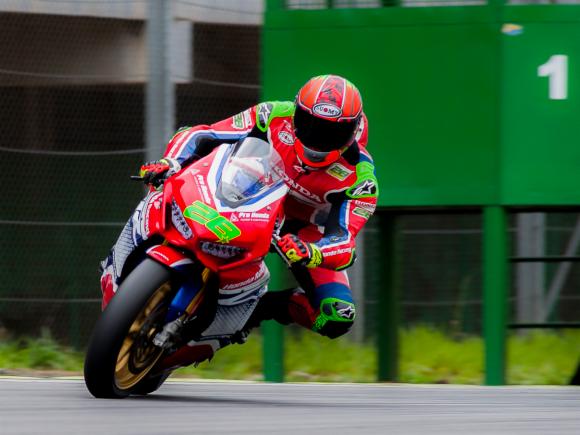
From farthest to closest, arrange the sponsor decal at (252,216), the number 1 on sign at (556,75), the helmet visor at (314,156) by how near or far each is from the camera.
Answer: the number 1 on sign at (556,75) < the helmet visor at (314,156) < the sponsor decal at (252,216)

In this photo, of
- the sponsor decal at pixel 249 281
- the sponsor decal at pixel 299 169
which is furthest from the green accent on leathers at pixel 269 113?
the sponsor decal at pixel 249 281

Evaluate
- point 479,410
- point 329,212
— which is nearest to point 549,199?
point 329,212

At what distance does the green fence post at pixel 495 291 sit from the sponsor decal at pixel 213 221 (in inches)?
103

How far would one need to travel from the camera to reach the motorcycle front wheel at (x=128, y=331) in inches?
199

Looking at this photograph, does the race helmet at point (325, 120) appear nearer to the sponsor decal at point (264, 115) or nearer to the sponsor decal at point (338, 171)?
the sponsor decal at point (338, 171)

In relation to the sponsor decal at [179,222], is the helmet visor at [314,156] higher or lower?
higher

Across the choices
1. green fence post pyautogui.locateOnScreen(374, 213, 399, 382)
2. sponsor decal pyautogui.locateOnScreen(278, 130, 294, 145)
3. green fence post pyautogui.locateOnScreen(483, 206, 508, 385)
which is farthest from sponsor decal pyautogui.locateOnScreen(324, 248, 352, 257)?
green fence post pyautogui.locateOnScreen(374, 213, 399, 382)

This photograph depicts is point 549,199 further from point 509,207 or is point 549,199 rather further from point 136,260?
point 136,260

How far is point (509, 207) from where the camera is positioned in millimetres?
7539

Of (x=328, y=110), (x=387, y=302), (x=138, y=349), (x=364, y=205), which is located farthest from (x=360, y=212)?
(x=387, y=302)

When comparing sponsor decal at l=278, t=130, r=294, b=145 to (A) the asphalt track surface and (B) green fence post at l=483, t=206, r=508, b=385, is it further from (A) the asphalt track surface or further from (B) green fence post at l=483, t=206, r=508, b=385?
(B) green fence post at l=483, t=206, r=508, b=385

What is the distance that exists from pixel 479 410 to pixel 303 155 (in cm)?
130

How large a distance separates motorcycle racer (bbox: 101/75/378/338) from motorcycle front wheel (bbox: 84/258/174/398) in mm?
347

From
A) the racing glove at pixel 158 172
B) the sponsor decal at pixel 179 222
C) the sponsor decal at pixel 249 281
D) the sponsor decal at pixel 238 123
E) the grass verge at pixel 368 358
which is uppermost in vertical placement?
the sponsor decal at pixel 238 123
